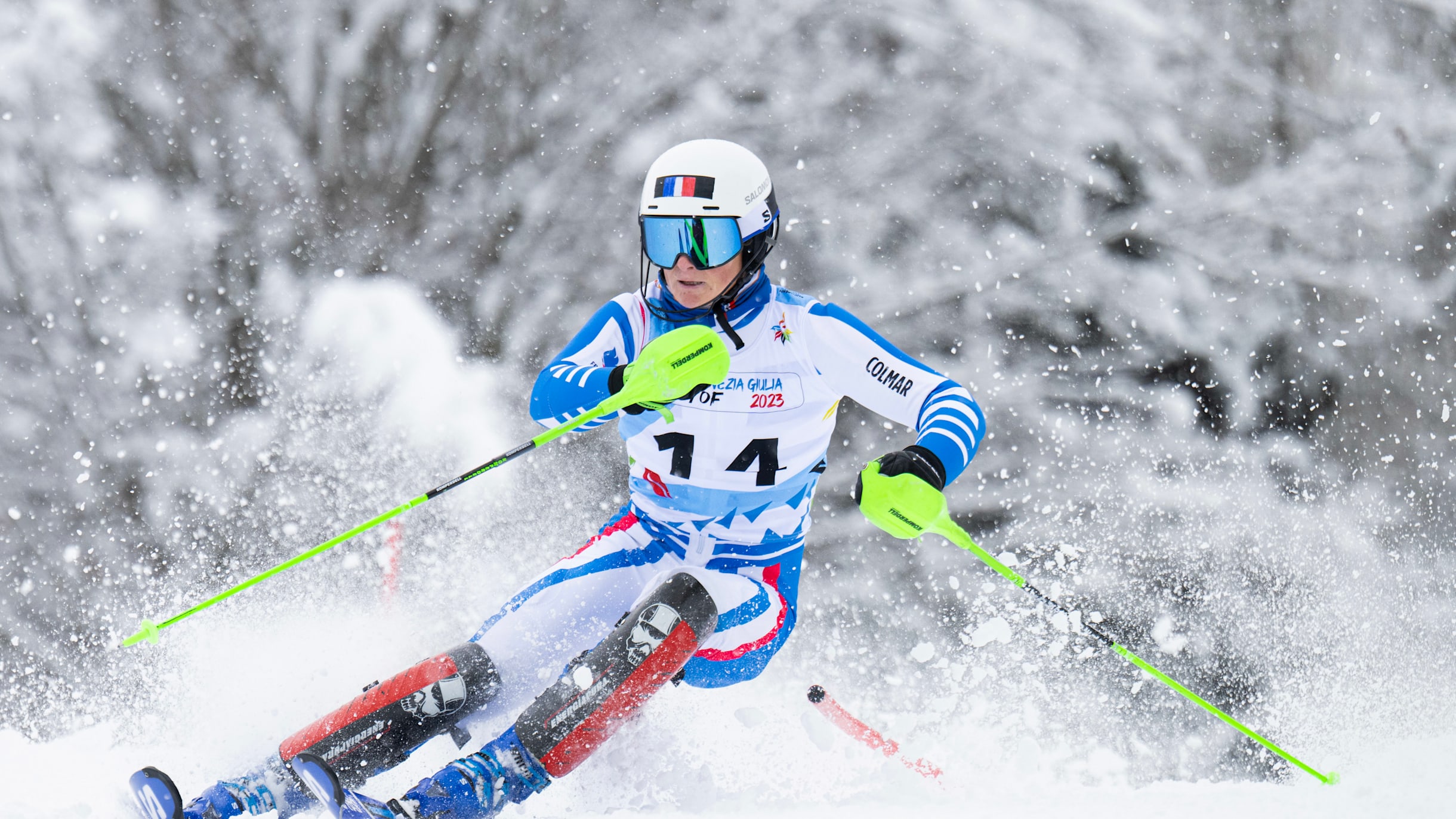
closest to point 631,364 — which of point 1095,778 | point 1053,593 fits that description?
point 1095,778

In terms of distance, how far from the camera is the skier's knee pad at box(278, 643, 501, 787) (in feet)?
7.79

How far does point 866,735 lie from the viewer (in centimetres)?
341

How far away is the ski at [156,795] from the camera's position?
2.01m

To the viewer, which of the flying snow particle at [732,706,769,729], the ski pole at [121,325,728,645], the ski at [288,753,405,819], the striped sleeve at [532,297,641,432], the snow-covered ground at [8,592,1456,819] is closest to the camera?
the ski at [288,753,405,819]

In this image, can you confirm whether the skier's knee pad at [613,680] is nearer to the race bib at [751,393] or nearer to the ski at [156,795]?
the race bib at [751,393]

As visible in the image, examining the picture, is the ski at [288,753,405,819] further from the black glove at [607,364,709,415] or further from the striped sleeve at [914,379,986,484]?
the striped sleeve at [914,379,986,484]

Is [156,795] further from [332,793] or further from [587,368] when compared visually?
[587,368]

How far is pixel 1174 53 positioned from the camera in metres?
7.07

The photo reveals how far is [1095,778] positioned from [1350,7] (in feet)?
18.4

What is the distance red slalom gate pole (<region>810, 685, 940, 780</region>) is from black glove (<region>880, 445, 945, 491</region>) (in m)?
1.28

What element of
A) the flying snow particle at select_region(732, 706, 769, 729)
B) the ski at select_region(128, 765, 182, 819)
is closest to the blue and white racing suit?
the flying snow particle at select_region(732, 706, 769, 729)

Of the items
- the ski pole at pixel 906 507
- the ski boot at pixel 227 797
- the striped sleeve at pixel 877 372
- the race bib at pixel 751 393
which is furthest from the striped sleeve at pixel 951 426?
the ski boot at pixel 227 797

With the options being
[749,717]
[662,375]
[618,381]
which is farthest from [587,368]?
[749,717]

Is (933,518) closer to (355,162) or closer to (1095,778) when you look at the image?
(1095,778)
